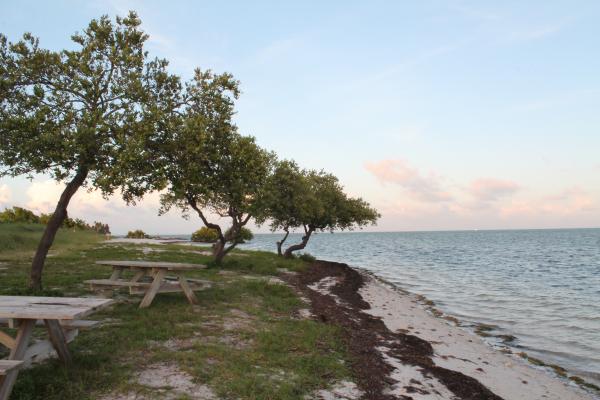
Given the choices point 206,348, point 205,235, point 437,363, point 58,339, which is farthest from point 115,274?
point 205,235

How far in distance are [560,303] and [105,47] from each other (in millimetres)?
25341

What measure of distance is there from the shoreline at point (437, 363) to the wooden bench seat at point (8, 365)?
5.53 meters

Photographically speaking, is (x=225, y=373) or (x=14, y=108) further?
(x=14, y=108)

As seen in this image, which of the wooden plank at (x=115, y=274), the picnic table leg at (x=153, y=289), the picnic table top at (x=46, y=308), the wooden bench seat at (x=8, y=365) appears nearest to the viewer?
the wooden bench seat at (x=8, y=365)

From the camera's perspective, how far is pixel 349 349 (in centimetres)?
1042

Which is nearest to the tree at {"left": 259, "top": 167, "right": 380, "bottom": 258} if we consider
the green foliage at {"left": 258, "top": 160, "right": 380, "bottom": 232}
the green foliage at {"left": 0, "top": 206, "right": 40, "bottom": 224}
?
the green foliage at {"left": 258, "top": 160, "right": 380, "bottom": 232}

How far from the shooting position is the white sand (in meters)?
9.23

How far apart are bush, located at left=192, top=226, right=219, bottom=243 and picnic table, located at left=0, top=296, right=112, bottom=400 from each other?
57.2 m

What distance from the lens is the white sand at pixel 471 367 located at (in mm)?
9225

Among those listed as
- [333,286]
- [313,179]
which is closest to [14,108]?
[333,286]

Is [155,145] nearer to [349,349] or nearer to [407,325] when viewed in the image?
[349,349]

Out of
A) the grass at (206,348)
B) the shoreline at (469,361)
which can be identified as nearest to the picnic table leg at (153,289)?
the grass at (206,348)

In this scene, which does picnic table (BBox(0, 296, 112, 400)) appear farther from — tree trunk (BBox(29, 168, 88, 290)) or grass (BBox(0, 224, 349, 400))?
tree trunk (BBox(29, 168, 88, 290))

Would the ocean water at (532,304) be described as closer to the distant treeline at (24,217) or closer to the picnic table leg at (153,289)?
the picnic table leg at (153,289)
